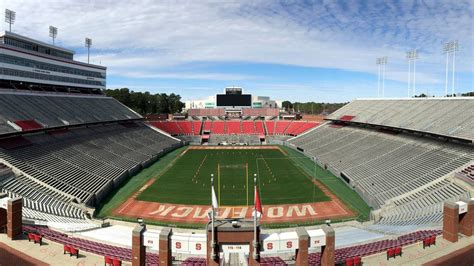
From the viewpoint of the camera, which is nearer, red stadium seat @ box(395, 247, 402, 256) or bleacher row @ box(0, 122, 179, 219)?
red stadium seat @ box(395, 247, 402, 256)

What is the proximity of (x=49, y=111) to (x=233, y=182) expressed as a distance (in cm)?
2849

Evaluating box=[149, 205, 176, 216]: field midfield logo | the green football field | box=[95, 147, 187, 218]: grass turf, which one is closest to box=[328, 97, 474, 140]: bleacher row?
the green football field

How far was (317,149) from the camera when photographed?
57906 mm

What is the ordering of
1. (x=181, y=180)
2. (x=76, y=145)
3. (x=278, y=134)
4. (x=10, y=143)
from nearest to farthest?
(x=10, y=143) → (x=181, y=180) → (x=76, y=145) → (x=278, y=134)

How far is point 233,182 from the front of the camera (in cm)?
3988

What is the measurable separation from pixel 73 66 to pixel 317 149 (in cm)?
4602

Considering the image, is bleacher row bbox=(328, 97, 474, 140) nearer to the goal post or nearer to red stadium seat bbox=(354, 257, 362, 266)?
the goal post

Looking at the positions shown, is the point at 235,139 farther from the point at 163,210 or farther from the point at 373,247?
the point at 373,247

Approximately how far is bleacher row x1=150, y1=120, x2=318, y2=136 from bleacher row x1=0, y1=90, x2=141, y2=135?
1815 cm

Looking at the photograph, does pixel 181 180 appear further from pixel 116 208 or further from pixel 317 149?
pixel 317 149

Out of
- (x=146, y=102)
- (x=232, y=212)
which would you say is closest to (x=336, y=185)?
(x=232, y=212)

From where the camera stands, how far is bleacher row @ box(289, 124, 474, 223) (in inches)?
1078

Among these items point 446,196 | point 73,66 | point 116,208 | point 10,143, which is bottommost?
point 116,208

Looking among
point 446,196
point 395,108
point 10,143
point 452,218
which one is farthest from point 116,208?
point 395,108
